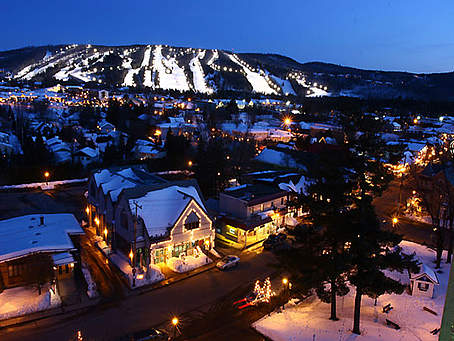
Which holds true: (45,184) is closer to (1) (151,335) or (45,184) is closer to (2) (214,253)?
(2) (214,253)

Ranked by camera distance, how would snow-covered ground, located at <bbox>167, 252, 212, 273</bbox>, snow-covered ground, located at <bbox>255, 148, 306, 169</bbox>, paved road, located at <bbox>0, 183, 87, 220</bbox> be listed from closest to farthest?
snow-covered ground, located at <bbox>167, 252, 212, 273</bbox> < paved road, located at <bbox>0, 183, 87, 220</bbox> < snow-covered ground, located at <bbox>255, 148, 306, 169</bbox>

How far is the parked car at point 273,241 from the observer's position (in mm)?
21859

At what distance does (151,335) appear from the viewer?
12.7 metres

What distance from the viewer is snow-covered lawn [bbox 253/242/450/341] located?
41.9 feet

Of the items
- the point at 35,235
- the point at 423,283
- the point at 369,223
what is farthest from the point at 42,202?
→ the point at 423,283

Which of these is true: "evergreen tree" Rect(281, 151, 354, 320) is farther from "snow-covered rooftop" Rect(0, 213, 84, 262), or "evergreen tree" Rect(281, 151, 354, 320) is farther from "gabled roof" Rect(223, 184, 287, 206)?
"snow-covered rooftop" Rect(0, 213, 84, 262)

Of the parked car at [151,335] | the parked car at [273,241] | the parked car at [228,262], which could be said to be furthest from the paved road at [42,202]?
the parked car at [151,335]

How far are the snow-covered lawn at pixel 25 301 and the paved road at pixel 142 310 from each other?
36.5 inches

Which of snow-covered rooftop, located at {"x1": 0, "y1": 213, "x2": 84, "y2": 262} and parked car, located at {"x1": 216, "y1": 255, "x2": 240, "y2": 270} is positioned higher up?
snow-covered rooftop, located at {"x1": 0, "y1": 213, "x2": 84, "y2": 262}

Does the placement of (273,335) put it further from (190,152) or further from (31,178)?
(190,152)

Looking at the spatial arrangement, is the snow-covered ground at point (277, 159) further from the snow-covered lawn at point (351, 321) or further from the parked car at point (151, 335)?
the parked car at point (151, 335)

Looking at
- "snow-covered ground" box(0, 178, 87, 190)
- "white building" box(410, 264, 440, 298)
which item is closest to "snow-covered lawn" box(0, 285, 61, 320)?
"white building" box(410, 264, 440, 298)

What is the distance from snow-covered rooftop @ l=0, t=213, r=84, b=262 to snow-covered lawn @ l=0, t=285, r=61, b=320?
1627 millimetres

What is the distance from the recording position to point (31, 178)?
118 feet
